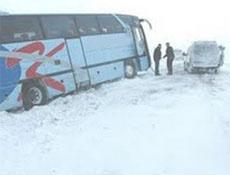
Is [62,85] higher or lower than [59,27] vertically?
lower

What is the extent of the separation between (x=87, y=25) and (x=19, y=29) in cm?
467

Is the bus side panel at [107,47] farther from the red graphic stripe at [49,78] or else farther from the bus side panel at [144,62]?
the red graphic stripe at [49,78]

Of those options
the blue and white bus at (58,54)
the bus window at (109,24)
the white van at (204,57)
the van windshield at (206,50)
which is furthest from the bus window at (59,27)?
the van windshield at (206,50)

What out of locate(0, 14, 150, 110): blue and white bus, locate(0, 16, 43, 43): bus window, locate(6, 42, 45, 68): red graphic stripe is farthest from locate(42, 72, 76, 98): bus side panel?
locate(0, 16, 43, 43): bus window

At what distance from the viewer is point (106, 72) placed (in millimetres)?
21344

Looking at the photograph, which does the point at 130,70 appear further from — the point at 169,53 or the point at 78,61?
the point at 78,61

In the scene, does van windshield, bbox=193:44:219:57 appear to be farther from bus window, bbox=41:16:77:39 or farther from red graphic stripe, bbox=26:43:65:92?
red graphic stripe, bbox=26:43:65:92

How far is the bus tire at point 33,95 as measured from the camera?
53.7ft

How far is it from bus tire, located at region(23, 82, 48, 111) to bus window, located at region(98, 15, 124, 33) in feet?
17.8

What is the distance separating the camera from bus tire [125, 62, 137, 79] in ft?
77.9

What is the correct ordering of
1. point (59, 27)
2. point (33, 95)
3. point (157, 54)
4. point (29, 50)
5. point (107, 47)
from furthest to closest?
point (157, 54), point (107, 47), point (59, 27), point (33, 95), point (29, 50)

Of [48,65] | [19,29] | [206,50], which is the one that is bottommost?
[206,50]

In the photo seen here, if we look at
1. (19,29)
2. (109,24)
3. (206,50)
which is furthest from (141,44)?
(19,29)

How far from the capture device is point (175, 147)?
32.9 feet
